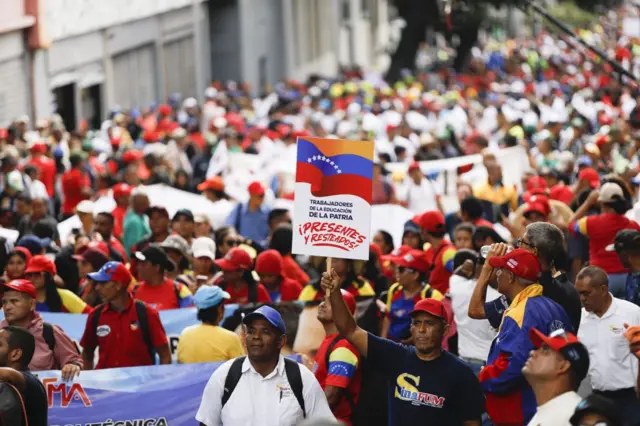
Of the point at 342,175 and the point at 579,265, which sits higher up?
the point at 342,175

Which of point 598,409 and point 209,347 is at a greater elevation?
point 598,409

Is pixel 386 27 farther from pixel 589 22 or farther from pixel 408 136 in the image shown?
pixel 408 136

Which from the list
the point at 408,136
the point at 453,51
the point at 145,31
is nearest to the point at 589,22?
the point at 453,51

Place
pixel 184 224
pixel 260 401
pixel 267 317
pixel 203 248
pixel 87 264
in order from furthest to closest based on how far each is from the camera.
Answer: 1. pixel 184 224
2. pixel 203 248
3. pixel 87 264
4. pixel 267 317
5. pixel 260 401

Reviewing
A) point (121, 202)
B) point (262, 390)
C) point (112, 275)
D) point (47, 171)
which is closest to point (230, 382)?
point (262, 390)

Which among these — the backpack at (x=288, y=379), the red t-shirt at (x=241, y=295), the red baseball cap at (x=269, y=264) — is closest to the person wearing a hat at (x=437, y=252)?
the red baseball cap at (x=269, y=264)

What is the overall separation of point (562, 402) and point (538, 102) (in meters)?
25.0

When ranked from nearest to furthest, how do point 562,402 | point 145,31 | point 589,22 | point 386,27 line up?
point 562,402 → point 145,31 → point 589,22 → point 386,27

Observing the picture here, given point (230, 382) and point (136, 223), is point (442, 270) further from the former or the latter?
point (230, 382)

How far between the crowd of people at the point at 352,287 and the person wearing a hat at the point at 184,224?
2 cm

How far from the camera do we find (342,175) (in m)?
7.28

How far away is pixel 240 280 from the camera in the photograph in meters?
10.4

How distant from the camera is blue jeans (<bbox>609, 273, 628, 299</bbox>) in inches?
412

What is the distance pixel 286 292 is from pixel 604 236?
2.61 m
